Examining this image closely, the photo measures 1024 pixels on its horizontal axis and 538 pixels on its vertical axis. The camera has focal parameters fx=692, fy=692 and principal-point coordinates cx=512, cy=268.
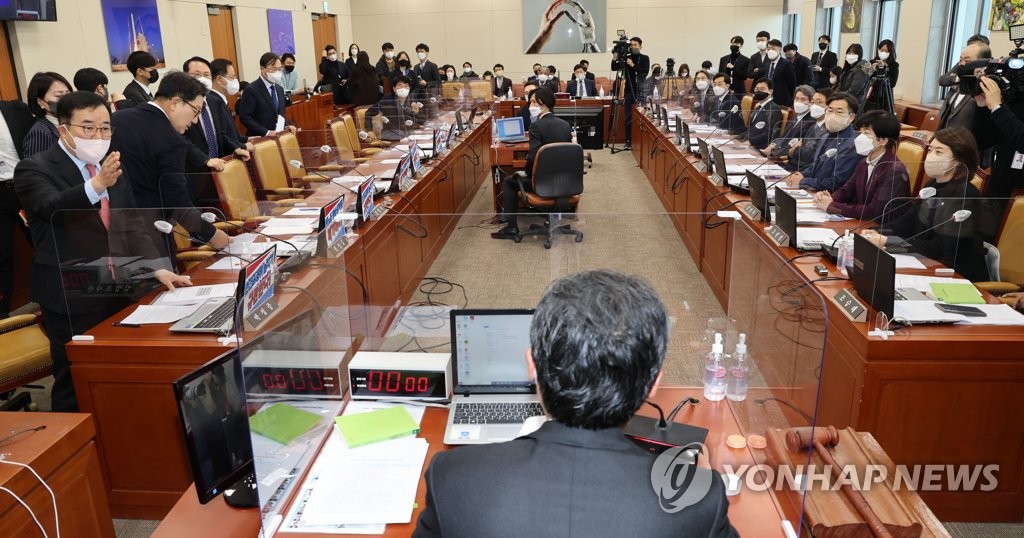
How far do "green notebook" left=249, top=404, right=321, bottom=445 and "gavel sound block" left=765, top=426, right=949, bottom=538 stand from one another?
44.1 inches

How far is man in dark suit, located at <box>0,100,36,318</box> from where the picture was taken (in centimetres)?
377

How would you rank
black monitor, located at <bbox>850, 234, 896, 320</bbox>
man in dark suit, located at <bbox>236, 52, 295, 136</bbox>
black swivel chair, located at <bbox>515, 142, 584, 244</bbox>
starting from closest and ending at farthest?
black monitor, located at <bbox>850, 234, 896, 320</bbox>, black swivel chair, located at <bbox>515, 142, 584, 244</bbox>, man in dark suit, located at <bbox>236, 52, 295, 136</bbox>

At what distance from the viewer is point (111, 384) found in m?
2.30

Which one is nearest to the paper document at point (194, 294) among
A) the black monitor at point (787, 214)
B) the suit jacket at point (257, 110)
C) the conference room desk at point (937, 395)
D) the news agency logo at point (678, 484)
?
the conference room desk at point (937, 395)

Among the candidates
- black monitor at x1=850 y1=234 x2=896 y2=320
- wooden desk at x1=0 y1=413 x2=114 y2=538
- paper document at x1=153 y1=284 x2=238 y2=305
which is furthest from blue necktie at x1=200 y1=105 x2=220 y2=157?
black monitor at x1=850 y1=234 x2=896 y2=320

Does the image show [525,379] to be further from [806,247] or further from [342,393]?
[806,247]

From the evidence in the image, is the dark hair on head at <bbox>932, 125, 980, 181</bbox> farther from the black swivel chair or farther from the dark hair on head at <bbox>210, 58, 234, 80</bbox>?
the dark hair on head at <bbox>210, 58, 234, 80</bbox>

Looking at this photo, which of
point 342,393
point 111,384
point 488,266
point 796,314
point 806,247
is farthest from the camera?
point 488,266

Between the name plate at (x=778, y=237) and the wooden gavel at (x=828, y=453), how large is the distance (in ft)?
4.72

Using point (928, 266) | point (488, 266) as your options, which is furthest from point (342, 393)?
point (488, 266)

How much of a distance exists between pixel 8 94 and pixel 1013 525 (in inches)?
275

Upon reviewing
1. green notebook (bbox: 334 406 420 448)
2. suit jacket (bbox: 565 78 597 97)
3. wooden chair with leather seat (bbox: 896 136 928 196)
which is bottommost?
Result: green notebook (bbox: 334 406 420 448)

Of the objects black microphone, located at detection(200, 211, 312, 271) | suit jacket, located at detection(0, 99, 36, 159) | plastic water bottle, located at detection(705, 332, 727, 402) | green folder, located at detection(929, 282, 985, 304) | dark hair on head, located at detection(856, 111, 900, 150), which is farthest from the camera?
suit jacket, located at detection(0, 99, 36, 159)

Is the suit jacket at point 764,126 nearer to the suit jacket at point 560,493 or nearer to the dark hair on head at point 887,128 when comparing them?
the dark hair on head at point 887,128
